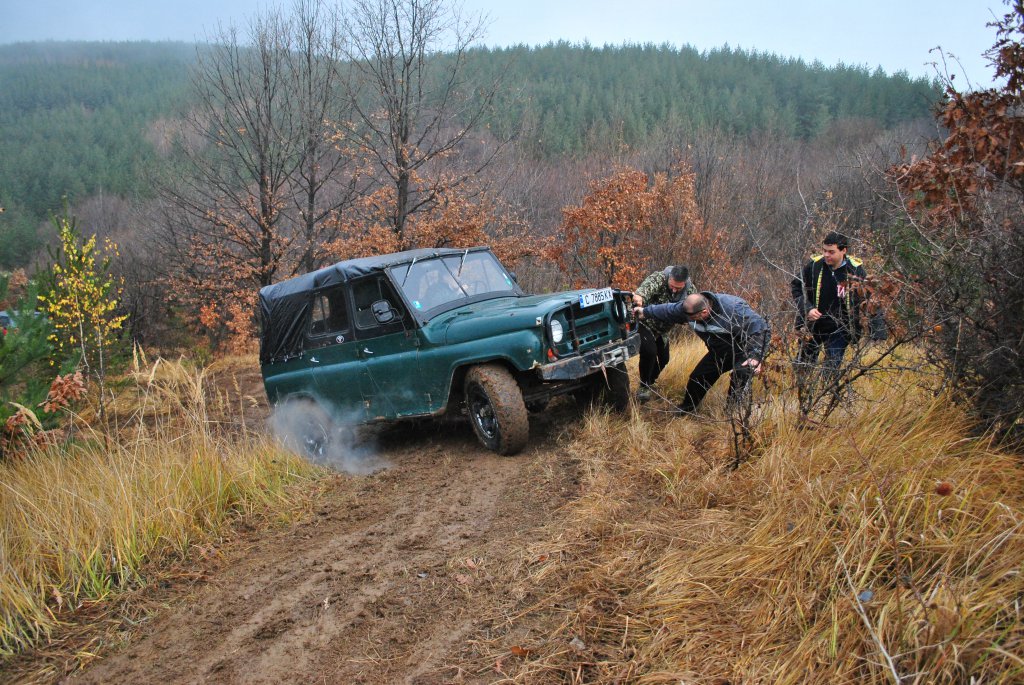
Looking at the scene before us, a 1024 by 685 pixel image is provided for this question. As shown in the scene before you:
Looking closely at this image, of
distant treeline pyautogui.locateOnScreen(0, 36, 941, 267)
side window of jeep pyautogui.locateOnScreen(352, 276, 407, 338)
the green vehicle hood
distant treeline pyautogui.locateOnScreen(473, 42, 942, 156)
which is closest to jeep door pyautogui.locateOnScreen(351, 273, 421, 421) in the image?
side window of jeep pyautogui.locateOnScreen(352, 276, 407, 338)

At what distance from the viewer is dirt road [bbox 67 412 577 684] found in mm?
3449

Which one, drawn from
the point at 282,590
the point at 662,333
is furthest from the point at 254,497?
the point at 662,333

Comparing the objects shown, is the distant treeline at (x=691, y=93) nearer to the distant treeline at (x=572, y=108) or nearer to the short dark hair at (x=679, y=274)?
the distant treeline at (x=572, y=108)

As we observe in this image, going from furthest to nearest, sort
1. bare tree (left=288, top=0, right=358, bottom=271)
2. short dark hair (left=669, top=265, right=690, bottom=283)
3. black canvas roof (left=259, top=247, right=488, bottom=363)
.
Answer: bare tree (left=288, top=0, right=358, bottom=271) → black canvas roof (left=259, top=247, right=488, bottom=363) → short dark hair (left=669, top=265, right=690, bottom=283)

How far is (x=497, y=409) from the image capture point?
5.94m

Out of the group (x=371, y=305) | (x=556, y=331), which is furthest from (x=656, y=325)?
(x=371, y=305)

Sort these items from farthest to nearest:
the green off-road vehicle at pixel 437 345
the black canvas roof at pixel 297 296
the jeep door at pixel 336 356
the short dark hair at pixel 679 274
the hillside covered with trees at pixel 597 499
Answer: the jeep door at pixel 336 356 → the black canvas roof at pixel 297 296 → the short dark hair at pixel 679 274 → the green off-road vehicle at pixel 437 345 → the hillside covered with trees at pixel 597 499

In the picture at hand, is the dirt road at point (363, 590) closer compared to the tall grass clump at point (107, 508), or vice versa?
the dirt road at point (363, 590)

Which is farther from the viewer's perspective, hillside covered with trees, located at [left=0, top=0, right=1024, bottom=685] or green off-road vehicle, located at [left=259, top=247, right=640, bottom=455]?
green off-road vehicle, located at [left=259, top=247, right=640, bottom=455]

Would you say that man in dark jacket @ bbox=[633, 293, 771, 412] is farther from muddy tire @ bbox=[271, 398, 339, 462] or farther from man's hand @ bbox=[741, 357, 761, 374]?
muddy tire @ bbox=[271, 398, 339, 462]

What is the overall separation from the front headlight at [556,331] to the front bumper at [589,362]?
7.2 inches

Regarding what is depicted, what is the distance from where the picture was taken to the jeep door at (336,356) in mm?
7281

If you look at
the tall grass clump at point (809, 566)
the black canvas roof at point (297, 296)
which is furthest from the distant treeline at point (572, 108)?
the tall grass clump at point (809, 566)

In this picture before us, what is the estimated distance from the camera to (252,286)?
2073cm
